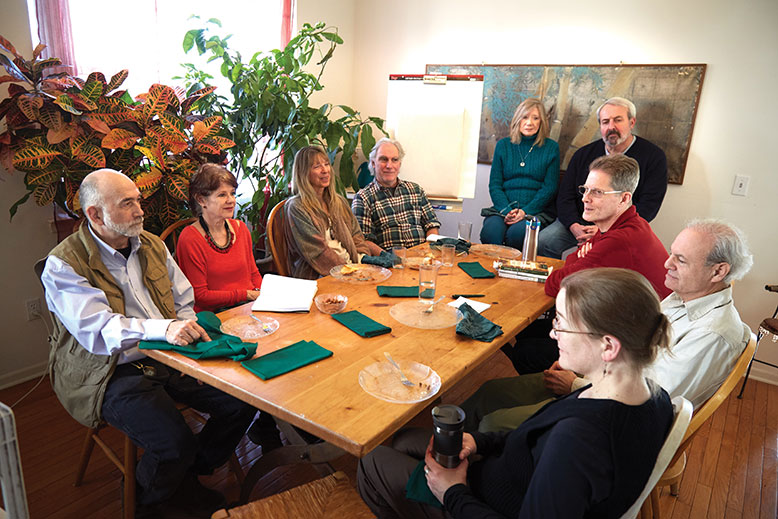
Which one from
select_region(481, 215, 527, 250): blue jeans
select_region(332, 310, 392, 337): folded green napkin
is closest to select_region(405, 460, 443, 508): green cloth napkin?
select_region(332, 310, 392, 337): folded green napkin

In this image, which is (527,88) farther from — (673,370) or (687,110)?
(673,370)

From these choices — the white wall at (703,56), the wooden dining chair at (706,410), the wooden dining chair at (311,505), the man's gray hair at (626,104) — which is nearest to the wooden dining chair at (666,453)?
the wooden dining chair at (706,410)

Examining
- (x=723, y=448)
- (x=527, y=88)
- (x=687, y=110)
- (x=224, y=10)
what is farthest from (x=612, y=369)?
(x=224, y=10)

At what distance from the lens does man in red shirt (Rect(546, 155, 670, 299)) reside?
79.3 inches

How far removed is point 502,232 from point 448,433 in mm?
2553

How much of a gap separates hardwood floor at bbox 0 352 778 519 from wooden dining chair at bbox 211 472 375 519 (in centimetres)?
77

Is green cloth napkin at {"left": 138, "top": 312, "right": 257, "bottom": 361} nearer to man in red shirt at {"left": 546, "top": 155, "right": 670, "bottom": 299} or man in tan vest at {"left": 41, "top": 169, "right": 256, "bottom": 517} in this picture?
man in tan vest at {"left": 41, "top": 169, "right": 256, "bottom": 517}

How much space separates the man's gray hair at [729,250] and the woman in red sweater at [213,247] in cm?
173

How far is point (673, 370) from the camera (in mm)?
1445

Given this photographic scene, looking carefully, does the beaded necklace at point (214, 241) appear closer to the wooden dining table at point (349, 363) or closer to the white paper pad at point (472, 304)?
the wooden dining table at point (349, 363)

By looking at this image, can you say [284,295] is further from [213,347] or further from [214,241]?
[214,241]

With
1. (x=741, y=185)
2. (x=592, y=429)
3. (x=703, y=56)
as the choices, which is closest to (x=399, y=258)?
(x=592, y=429)

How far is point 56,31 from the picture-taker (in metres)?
2.54

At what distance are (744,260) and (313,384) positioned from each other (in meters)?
1.33
